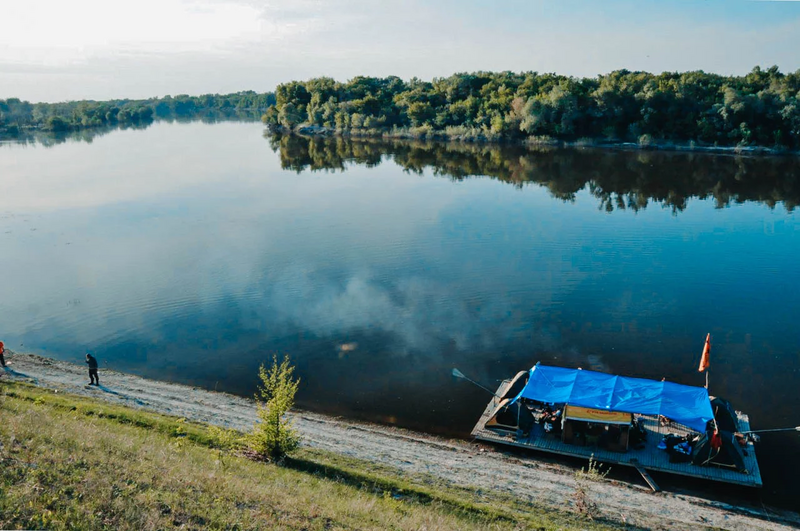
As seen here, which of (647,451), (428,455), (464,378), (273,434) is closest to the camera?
(273,434)

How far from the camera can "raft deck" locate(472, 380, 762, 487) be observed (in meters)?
20.1

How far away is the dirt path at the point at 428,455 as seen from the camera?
59.7ft

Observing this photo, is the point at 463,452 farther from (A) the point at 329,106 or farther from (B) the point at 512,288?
(A) the point at 329,106

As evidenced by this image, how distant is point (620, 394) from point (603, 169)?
67914mm

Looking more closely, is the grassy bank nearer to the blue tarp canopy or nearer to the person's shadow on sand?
the person's shadow on sand

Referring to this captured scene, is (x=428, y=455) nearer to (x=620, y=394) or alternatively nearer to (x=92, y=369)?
(x=620, y=394)

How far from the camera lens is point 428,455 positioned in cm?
2141

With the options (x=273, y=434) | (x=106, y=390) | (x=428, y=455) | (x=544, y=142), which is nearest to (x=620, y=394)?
(x=428, y=455)

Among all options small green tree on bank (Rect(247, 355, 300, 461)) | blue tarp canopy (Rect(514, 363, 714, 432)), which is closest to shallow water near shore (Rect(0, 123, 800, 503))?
blue tarp canopy (Rect(514, 363, 714, 432))

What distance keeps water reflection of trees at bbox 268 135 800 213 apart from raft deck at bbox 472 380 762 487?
41474 millimetres

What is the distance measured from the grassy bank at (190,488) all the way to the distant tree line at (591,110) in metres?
→ 102

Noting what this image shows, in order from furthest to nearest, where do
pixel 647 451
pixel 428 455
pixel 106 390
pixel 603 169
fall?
pixel 603 169 → pixel 106 390 → pixel 647 451 → pixel 428 455

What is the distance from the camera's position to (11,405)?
65.3ft

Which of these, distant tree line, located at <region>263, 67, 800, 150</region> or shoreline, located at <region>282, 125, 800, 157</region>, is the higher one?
distant tree line, located at <region>263, 67, 800, 150</region>
